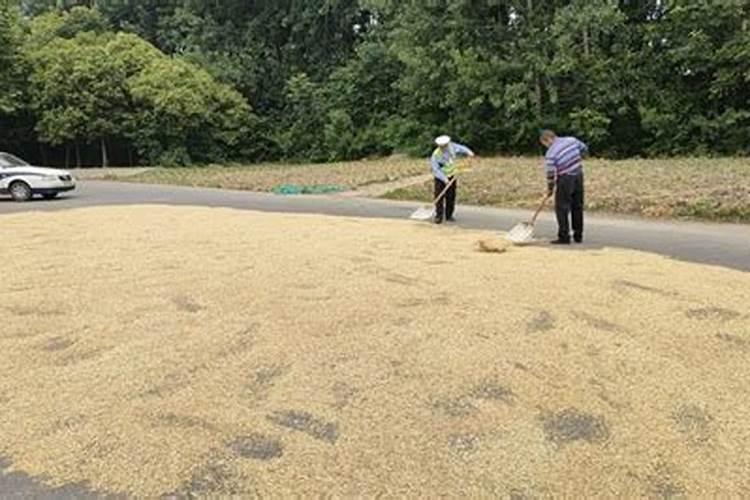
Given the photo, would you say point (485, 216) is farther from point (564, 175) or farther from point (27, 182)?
point (27, 182)

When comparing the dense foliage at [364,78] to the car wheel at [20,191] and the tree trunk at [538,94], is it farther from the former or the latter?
the car wheel at [20,191]

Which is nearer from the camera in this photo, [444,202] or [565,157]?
[565,157]

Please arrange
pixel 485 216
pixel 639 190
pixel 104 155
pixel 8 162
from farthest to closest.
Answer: pixel 104 155 → pixel 8 162 → pixel 639 190 → pixel 485 216

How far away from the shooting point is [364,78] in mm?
33562

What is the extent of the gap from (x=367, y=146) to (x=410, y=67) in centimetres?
421

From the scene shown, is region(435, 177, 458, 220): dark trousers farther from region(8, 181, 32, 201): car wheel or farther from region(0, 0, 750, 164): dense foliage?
region(0, 0, 750, 164): dense foliage

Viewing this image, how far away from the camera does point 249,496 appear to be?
2.91 metres

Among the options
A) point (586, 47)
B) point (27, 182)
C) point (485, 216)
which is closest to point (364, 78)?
point (586, 47)

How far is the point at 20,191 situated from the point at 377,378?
1427 centimetres

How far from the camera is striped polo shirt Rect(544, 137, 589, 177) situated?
8.54 metres

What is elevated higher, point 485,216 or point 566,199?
point 566,199

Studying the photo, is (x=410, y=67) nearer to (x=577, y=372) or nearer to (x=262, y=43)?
(x=262, y=43)

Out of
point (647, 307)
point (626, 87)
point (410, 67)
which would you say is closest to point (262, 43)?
point (410, 67)

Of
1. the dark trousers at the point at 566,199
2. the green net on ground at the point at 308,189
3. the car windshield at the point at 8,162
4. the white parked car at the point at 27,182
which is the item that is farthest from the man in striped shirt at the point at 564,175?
the car windshield at the point at 8,162
